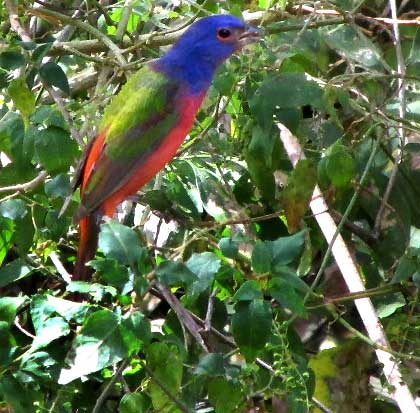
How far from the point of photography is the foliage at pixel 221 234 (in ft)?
7.82

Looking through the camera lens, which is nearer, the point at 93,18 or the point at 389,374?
the point at 389,374

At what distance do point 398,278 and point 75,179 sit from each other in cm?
113

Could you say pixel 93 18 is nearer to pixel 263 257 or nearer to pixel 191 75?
pixel 191 75

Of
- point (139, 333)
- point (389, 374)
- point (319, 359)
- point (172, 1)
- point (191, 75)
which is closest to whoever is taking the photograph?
point (139, 333)

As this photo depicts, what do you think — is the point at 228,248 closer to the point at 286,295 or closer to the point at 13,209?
the point at 286,295

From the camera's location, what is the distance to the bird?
3.40 m

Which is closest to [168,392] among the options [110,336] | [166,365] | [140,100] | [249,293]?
[166,365]

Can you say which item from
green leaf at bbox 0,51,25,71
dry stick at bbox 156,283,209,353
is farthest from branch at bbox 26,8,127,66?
dry stick at bbox 156,283,209,353

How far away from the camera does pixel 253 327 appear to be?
2318 mm

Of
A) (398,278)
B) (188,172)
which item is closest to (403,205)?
(398,278)

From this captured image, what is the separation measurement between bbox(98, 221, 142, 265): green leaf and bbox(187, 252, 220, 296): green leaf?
0.49ft

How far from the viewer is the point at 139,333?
7.59ft

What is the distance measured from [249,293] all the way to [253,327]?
0.25 feet

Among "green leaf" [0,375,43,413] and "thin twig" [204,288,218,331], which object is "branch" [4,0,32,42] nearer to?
"thin twig" [204,288,218,331]
